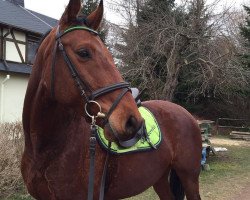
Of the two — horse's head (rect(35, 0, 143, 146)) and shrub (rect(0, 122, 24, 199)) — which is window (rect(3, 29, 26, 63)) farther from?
horse's head (rect(35, 0, 143, 146))

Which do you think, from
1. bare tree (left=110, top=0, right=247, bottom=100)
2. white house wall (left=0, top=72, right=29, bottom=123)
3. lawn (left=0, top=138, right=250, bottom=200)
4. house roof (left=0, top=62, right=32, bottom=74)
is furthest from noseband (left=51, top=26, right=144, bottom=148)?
house roof (left=0, top=62, right=32, bottom=74)

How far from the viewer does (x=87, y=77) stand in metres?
2.15

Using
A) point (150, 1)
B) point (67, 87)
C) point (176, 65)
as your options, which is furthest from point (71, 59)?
point (150, 1)

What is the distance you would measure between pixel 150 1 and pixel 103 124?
13336mm

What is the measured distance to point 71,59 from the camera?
220 centimetres

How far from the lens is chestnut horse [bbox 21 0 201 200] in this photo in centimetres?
211

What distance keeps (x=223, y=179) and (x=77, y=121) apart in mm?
6430

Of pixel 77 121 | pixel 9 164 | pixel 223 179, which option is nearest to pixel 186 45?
pixel 223 179

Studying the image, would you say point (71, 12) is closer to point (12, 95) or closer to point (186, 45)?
point (186, 45)

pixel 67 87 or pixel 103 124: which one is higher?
pixel 67 87

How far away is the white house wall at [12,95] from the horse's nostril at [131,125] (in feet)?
47.2

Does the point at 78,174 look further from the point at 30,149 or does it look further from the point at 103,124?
the point at 103,124

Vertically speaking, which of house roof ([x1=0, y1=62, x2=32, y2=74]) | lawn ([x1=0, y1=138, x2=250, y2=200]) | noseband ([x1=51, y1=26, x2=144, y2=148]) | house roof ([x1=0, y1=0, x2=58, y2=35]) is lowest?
lawn ([x1=0, y1=138, x2=250, y2=200])

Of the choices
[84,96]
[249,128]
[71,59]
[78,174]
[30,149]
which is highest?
[71,59]
